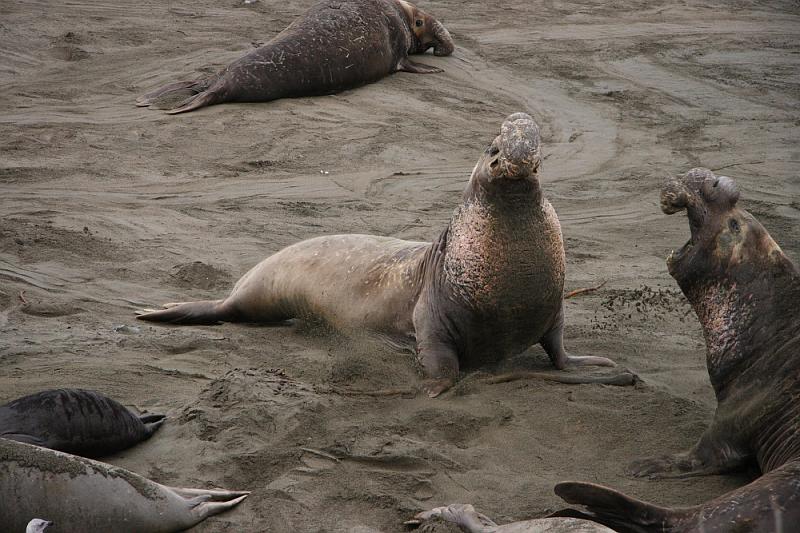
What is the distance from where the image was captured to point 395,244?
20.3 ft

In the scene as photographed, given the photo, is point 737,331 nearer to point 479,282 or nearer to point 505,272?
point 505,272

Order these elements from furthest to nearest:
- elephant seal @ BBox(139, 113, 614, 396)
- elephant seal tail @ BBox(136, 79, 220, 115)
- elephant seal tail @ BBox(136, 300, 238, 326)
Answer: elephant seal tail @ BBox(136, 79, 220, 115), elephant seal tail @ BBox(136, 300, 238, 326), elephant seal @ BBox(139, 113, 614, 396)

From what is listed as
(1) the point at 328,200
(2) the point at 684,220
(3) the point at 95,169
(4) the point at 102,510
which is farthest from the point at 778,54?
(4) the point at 102,510

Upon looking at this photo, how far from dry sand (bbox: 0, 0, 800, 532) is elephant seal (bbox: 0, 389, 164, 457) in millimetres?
87

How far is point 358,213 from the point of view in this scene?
316 inches

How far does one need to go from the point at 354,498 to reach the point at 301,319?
7.63ft

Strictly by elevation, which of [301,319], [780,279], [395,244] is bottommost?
[301,319]

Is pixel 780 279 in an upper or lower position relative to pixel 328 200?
upper

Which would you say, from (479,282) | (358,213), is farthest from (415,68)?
(479,282)

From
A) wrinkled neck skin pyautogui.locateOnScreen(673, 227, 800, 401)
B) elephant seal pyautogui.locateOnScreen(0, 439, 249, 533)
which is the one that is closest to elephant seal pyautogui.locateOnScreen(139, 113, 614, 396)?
wrinkled neck skin pyautogui.locateOnScreen(673, 227, 800, 401)

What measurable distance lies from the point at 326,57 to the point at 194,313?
17.1 feet

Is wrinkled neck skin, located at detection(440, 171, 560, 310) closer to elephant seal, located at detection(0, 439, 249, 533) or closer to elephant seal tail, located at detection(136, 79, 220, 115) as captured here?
elephant seal, located at detection(0, 439, 249, 533)

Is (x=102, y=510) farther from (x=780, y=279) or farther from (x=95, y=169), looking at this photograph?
Result: (x=95, y=169)

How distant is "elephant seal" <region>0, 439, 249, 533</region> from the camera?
11.7 feet
